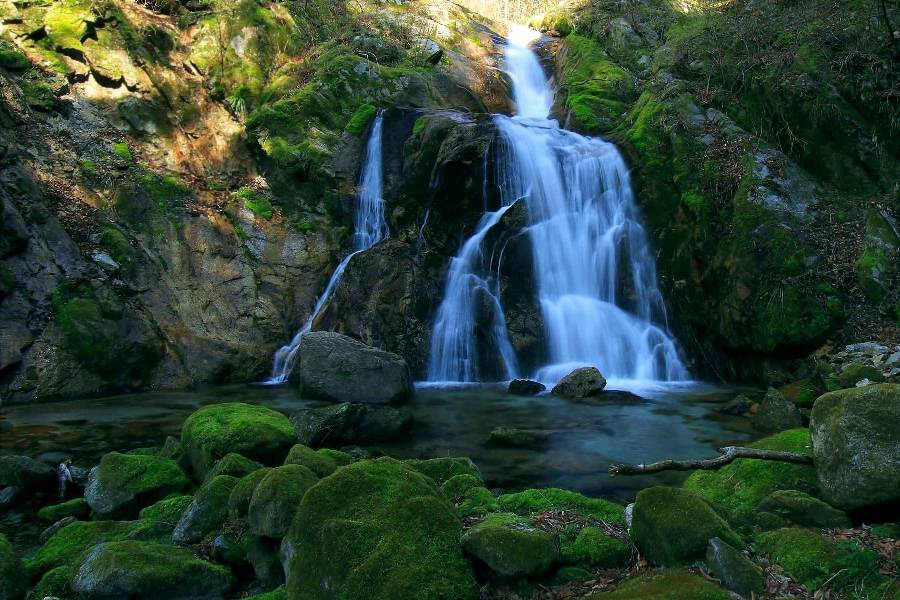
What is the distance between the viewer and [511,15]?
39.8m

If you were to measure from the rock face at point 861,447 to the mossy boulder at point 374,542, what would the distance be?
8.82ft

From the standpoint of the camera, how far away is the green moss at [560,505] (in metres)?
4.56

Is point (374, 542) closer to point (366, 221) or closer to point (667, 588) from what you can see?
point (667, 588)

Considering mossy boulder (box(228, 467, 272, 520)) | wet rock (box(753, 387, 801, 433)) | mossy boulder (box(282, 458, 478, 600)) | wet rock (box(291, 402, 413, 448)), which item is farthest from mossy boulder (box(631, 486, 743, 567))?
wet rock (box(753, 387, 801, 433))

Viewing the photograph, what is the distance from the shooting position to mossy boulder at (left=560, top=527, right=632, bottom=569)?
12.4 feet

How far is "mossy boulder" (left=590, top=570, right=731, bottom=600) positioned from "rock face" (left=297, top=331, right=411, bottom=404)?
789 cm

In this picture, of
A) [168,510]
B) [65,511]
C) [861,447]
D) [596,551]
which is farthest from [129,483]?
[861,447]

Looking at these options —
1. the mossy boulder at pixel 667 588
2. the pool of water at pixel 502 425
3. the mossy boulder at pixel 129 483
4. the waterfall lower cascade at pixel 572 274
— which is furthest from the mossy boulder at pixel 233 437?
the waterfall lower cascade at pixel 572 274

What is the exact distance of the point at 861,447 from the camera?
3.90 m

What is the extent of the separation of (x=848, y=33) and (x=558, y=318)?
9950 mm

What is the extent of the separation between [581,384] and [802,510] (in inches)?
295

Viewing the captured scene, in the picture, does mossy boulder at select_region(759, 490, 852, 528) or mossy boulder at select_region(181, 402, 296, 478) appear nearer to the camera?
mossy boulder at select_region(759, 490, 852, 528)

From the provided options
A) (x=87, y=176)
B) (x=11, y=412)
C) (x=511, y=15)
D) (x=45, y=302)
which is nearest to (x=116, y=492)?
(x=11, y=412)

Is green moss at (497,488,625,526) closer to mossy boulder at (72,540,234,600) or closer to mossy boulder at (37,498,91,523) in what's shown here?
mossy boulder at (72,540,234,600)
